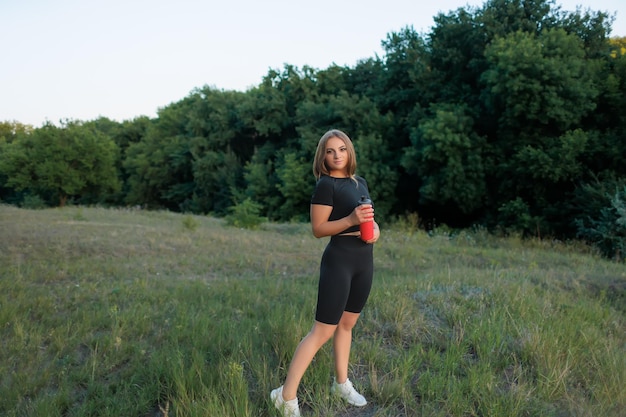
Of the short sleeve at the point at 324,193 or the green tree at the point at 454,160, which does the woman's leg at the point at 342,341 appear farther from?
the green tree at the point at 454,160

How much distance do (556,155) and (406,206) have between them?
949cm

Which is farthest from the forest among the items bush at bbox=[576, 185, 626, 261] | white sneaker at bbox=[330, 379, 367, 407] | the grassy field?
white sneaker at bbox=[330, 379, 367, 407]

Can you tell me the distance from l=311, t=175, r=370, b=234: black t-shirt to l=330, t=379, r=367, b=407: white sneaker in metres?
1.12

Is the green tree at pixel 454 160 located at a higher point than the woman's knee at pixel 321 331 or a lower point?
higher

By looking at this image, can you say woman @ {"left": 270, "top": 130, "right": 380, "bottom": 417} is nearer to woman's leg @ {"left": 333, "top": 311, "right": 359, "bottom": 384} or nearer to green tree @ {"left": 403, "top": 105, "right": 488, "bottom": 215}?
woman's leg @ {"left": 333, "top": 311, "right": 359, "bottom": 384}

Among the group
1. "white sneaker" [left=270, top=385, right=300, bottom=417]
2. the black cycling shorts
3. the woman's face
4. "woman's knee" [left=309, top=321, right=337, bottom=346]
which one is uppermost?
the woman's face

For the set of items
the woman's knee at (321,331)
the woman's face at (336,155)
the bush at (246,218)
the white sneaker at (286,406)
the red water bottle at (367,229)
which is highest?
the woman's face at (336,155)

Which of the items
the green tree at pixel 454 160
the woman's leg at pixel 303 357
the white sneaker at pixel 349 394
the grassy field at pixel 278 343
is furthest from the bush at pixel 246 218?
the woman's leg at pixel 303 357

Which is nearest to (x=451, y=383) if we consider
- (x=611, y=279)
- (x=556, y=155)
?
(x=611, y=279)

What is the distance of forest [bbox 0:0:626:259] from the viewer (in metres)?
19.5

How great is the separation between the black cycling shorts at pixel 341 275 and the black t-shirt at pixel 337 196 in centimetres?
11

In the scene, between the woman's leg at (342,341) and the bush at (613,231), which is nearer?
the woman's leg at (342,341)

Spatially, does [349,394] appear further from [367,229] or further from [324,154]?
[324,154]

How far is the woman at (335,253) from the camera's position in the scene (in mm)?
3025
